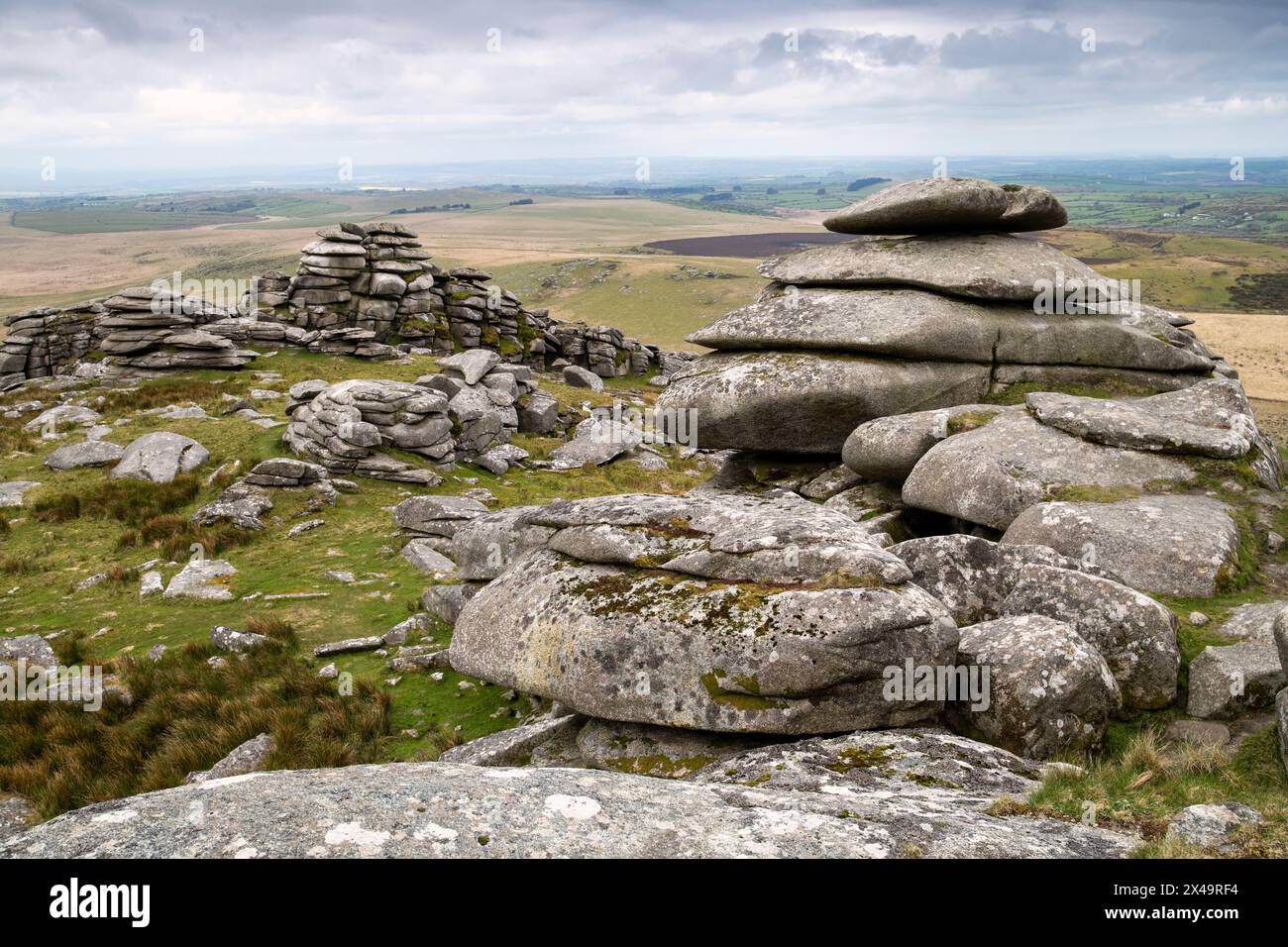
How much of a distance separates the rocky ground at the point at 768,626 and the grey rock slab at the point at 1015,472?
8 cm

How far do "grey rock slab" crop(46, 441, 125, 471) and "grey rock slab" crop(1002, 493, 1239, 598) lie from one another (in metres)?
31.3

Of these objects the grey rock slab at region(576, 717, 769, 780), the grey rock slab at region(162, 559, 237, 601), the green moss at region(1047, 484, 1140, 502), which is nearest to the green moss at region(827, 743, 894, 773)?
the grey rock slab at region(576, 717, 769, 780)

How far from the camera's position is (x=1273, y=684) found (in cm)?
975

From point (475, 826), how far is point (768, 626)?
15.9 ft

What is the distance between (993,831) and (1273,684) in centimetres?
624

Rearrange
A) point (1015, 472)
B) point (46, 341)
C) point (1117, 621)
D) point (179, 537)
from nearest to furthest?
1. point (1117, 621)
2. point (1015, 472)
3. point (179, 537)
4. point (46, 341)

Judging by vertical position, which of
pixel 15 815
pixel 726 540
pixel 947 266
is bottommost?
pixel 15 815

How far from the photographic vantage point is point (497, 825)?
5859mm

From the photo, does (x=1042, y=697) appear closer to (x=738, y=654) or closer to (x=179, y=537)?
(x=738, y=654)

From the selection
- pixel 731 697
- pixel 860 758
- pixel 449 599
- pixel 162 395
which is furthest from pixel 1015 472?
pixel 162 395

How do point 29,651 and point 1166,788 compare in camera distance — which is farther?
point 29,651

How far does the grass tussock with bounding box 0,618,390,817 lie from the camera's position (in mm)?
11781
